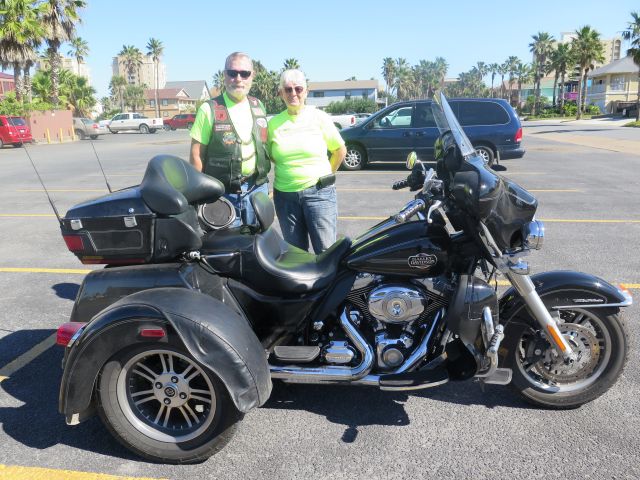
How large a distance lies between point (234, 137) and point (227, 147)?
0.09 m

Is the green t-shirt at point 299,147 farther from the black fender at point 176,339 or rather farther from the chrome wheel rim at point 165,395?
the chrome wheel rim at point 165,395

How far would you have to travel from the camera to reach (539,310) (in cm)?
267

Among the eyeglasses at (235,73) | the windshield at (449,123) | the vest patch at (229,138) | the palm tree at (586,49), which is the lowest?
the vest patch at (229,138)

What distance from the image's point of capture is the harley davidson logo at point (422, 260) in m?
2.60

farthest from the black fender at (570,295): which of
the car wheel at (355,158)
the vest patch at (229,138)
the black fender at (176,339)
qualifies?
the car wheel at (355,158)

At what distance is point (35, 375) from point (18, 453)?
88 cm

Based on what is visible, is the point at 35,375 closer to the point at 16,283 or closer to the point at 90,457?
the point at 90,457

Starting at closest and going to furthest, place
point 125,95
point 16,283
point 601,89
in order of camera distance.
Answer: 1. point 16,283
2. point 601,89
3. point 125,95

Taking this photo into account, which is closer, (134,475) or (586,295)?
(134,475)

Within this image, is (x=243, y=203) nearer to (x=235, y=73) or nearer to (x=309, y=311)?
(x=235, y=73)

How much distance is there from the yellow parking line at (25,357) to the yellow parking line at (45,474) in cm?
107

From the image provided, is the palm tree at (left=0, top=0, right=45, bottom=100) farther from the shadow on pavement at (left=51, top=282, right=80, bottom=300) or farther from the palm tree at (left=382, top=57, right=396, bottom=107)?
the palm tree at (left=382, top=57, right=396, bottom=107)

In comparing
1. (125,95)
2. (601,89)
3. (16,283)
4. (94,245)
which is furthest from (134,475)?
(125,95)

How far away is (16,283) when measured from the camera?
5.18 m
